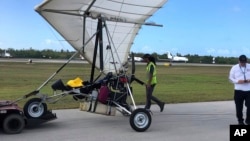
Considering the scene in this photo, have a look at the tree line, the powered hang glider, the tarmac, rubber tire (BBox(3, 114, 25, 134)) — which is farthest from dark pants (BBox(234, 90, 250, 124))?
the tree line

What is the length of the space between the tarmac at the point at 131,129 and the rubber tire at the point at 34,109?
0.31 m

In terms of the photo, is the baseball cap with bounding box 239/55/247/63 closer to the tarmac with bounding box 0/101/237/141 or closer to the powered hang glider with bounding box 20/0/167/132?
the tarmac with bounding box 0/101/237/141

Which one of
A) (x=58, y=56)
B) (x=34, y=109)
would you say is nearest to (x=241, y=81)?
(x=34, y=109)

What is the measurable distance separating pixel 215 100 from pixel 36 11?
8992 mm

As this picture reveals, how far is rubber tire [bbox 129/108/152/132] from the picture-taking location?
9141mm

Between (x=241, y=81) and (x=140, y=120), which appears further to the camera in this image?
(x=241, y=81)

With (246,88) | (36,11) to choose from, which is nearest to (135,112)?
(246,88)

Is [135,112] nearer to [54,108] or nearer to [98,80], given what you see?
[98,80]

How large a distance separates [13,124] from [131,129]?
2.72 meters

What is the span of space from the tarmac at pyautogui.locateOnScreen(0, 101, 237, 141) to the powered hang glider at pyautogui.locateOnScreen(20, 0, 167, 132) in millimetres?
417

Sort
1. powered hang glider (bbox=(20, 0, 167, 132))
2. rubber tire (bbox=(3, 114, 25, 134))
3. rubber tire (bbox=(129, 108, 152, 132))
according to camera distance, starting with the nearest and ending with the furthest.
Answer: rubber tire (bbox=(3, 114, 25, 134)) → rubber tire (bbox=(129, 108, 152, 132)) → powered hang glider (bbox=(20, 0, 167, 132))

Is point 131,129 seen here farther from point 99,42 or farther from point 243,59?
point 243,59

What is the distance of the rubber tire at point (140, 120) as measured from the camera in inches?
360

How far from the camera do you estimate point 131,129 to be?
9492 mm
